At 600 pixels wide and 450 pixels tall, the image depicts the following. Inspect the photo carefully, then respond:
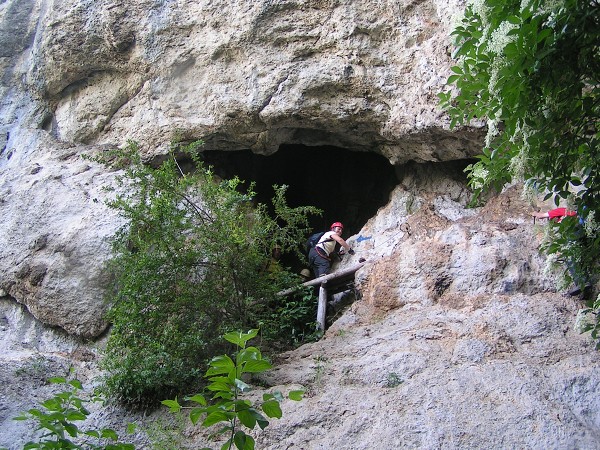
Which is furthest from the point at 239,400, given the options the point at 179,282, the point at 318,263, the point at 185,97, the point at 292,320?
the point at 185,97

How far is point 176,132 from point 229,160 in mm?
1523

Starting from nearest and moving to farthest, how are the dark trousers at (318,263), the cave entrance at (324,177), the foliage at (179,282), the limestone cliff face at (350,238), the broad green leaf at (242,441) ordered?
the broad green leaf at (242,441) → the limestone cliff face at (350,238) → the foliage at (179,282) → the dark trousers at (318,263) → the cave entrance at (324,177)

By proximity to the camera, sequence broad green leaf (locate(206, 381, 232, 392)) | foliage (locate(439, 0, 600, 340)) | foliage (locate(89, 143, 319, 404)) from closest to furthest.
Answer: broad green leaf (locate(206, 381, 232, 392)) → foliage (locate(439, 0, 600, 340)) → foliage (locate(89, 143, 319, 404))

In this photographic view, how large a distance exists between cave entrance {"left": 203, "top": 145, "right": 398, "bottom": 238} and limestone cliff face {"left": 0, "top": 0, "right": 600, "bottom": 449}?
1220 mm

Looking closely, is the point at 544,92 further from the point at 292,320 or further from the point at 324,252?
the point at 324,252

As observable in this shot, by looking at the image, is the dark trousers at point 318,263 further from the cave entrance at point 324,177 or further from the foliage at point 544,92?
the foliage at point 544,92

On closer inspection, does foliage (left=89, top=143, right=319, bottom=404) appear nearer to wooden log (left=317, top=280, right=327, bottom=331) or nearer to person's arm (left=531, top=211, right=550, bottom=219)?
wooden log (left=317, top=280, right=327, bottom=331)

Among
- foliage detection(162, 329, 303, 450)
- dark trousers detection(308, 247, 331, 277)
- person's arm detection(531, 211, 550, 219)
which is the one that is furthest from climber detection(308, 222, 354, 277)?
foliage detection(162, 329, 303, 450)

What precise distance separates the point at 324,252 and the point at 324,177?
10.7 feet

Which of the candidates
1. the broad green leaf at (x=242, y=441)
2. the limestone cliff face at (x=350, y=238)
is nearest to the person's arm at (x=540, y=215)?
the limestone cliff face at (x=350, y=238)

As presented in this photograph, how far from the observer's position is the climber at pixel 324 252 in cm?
865

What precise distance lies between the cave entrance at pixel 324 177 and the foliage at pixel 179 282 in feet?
9.80

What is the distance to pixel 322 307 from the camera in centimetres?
786

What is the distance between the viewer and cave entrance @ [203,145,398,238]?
10672mm
